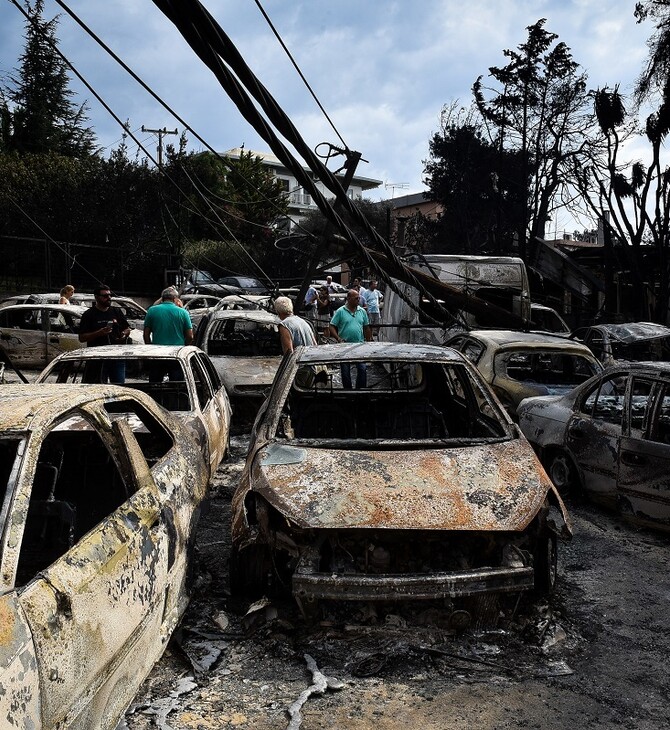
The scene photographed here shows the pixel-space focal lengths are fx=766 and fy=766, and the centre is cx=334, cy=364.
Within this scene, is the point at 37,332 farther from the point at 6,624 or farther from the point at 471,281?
the point at 6,624

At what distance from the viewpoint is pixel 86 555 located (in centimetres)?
282

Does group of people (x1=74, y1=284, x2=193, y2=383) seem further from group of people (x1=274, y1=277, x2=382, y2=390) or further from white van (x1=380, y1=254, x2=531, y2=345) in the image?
white van (x1=380, y1=254, x2=531, y2=345)

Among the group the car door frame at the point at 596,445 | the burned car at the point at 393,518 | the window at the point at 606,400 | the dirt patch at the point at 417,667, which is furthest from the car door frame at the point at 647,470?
the burned car at the point at 393,518

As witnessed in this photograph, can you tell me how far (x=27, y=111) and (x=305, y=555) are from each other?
112 ft

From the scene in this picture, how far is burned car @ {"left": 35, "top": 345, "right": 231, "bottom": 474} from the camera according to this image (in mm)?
6234

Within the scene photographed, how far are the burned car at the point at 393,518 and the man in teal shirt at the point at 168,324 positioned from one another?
170 inches

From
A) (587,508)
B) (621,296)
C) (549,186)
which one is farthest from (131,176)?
(587,508)

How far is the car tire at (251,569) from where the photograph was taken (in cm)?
425

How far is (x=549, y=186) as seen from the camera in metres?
26.8

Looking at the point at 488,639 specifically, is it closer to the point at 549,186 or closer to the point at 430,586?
the point at 430,586

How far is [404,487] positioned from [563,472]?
3210 millimetres

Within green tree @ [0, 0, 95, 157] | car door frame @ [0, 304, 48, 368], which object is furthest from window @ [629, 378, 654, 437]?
green tree @ [0, 0, 95, 157]

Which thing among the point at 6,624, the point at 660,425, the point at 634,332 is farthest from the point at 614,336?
the point at 6,624

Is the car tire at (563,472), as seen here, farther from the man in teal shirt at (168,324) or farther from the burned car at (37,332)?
the burned car at (37,332)
